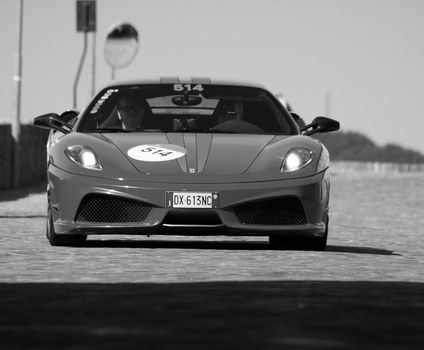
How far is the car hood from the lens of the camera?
43.6ft

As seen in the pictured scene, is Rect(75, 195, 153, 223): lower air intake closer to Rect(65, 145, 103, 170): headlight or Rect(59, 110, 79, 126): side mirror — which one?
Rect(65, 145, 103, 170): headlight

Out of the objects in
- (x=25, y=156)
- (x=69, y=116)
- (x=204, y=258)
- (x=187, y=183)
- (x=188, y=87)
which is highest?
(x=188, y=87)

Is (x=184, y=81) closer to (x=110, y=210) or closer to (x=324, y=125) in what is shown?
(x=324, y=125)

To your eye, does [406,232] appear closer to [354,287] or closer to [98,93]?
[98,93]

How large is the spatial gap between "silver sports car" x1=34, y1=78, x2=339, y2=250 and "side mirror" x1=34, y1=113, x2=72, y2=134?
30 centimetres

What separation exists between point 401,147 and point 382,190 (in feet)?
185

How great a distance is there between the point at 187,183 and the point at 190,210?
0.22 m

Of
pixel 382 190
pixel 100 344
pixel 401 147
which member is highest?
pixel 100 344

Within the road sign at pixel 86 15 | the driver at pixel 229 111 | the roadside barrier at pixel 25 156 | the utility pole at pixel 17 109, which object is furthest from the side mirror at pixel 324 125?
the road sign at pixel 86 15

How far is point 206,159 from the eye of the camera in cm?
1341

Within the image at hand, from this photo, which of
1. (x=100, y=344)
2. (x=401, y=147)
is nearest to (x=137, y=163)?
(x=100, y=344)

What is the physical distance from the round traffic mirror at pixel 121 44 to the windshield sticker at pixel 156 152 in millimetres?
22426

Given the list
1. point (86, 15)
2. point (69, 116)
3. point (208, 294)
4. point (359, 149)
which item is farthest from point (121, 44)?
point (359, 149)

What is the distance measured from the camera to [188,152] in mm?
13484
